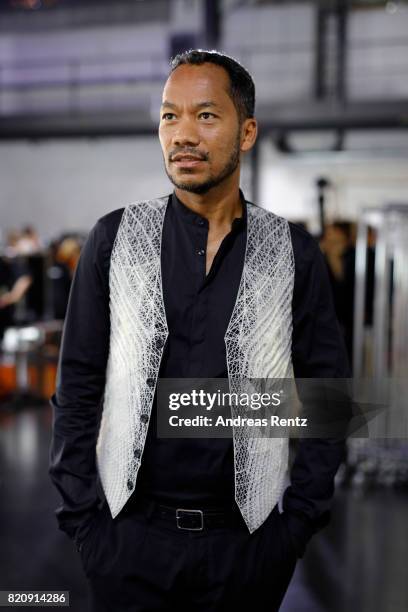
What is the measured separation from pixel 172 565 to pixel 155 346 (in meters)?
0.39

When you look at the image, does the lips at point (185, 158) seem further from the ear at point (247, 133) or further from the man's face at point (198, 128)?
the ear at point (247, 133)

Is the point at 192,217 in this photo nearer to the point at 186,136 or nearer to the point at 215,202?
the point at 215,202

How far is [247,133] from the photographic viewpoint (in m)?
1.27

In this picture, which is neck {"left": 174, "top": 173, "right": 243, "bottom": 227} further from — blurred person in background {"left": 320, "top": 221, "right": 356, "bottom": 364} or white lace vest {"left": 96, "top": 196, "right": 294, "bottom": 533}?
blurred person in background {"left": 320, "top": 221, "right": 356, "bottom": 364}

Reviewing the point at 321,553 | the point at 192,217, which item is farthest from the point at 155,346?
the point at 321,553

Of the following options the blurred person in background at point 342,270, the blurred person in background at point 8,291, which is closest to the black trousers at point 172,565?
the blurred person in background at point 342,270

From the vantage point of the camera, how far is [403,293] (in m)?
3.50

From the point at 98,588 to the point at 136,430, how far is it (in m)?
0.31

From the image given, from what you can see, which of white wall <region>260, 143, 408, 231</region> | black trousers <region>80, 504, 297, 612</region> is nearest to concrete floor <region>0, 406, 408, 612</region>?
black trousers <region>80, 504, 297, 612</region>

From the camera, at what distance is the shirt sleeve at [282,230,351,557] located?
4.20 feet

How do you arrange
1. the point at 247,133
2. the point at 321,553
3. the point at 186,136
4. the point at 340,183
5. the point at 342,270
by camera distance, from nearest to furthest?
the point at 186,136
the point at 247,133
the point at 321,553
the point at 342,270
the point at 340,183

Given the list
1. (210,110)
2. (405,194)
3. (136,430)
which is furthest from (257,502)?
(405,194)

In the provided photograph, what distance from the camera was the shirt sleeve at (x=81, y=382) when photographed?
4.02 ft

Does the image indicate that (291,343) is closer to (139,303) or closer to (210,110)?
(139,303)
